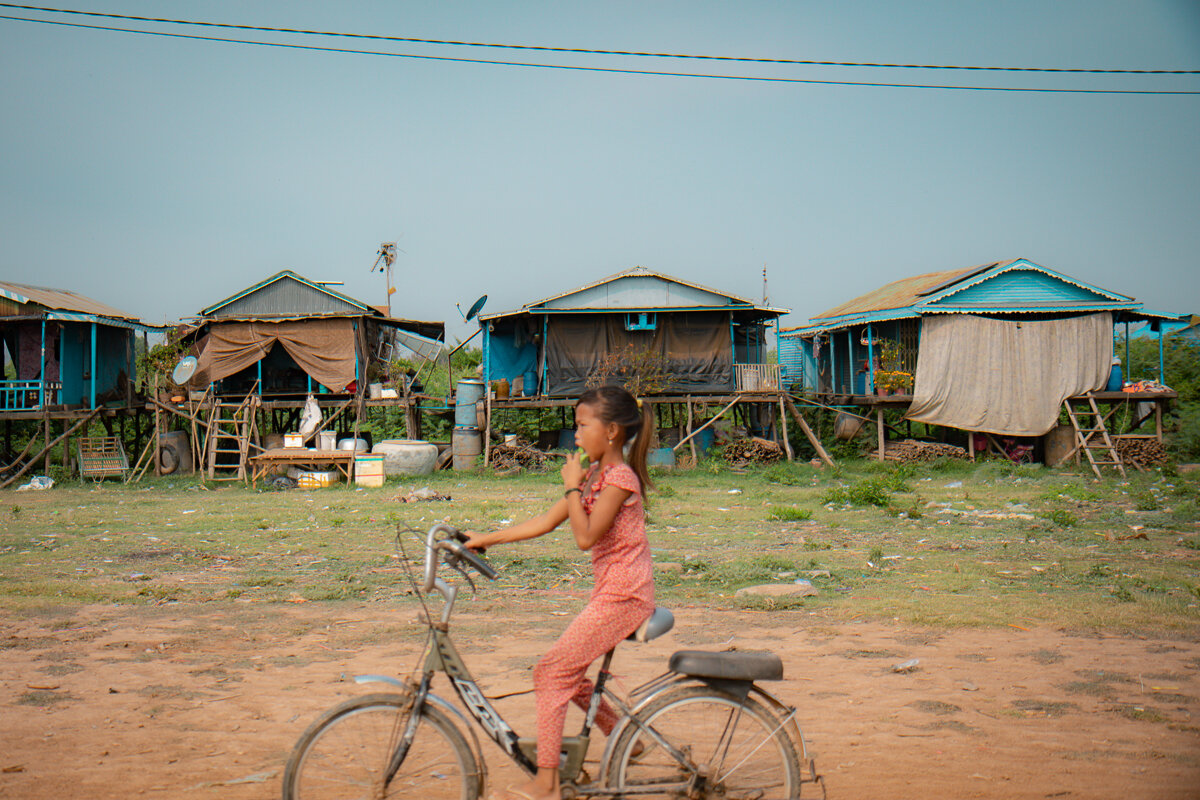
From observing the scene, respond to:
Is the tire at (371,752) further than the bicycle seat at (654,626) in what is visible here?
No

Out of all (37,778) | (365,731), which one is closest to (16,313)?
(37,778)

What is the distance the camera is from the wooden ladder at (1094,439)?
709 inches

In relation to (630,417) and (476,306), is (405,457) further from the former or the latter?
(630,417)

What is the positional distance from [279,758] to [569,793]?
1609mm

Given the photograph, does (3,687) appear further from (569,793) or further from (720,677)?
(720,677)

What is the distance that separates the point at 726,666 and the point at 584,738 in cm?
56

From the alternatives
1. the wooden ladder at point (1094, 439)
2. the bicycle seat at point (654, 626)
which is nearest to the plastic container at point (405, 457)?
the wooden ladder at point (1094, 439)

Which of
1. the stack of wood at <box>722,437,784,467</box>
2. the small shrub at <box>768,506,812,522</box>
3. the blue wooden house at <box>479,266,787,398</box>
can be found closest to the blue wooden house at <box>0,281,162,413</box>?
the blue wooden house at <box>479,266,787,398</box>

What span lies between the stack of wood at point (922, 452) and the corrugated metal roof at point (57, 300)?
18.7 m

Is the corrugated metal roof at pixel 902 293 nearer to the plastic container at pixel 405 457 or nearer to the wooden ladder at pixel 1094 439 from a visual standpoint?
the wooden ladder at pixel 1094 439

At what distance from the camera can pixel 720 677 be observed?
118 inches

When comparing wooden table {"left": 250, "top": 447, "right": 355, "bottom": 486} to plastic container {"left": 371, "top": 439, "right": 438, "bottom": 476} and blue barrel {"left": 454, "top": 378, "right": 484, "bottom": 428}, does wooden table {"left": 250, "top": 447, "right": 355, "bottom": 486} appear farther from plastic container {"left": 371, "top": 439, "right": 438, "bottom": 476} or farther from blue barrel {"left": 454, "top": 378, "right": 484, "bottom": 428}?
blue barrel {"left": 454, "top": 378, "right": 484, "bottom": 428}

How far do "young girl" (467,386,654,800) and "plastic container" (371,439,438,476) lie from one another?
16607mm

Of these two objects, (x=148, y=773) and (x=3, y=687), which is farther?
(x=3, y=687)
